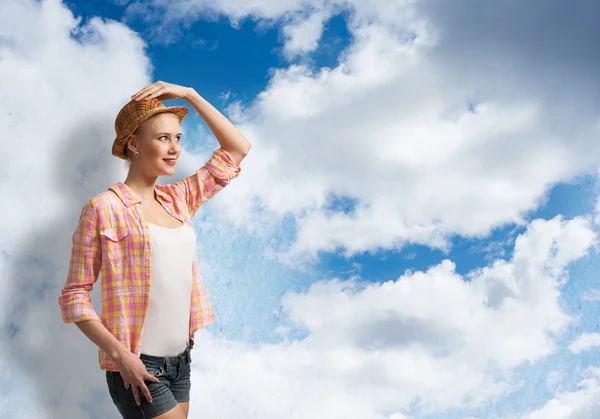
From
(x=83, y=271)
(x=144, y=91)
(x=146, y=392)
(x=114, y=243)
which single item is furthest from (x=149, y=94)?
(x=146, y=392)

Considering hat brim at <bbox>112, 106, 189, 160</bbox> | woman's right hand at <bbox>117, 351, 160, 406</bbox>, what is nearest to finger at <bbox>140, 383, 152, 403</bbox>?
woman's right hand at <bbox>117, 351, 160, 406</bbox>

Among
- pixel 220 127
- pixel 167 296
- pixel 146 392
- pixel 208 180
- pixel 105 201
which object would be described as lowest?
pixel 146 392

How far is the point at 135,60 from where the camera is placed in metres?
2.93

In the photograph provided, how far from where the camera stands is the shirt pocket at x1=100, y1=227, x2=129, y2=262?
1.97 metres

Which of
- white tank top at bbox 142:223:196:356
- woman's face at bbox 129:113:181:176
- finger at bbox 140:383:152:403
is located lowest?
finger at bbox 140:383:152:403

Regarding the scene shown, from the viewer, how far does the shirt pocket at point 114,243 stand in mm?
1970

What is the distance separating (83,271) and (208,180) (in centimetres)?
62

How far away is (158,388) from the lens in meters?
1.92

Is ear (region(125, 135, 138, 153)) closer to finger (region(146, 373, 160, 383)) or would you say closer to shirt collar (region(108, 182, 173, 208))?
shirt collar (region(108, 182, 173, 208))

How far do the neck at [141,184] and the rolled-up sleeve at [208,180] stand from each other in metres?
0.21

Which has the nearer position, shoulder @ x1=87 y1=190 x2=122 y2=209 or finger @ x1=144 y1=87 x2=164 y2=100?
shoulder @ x1=87 y1=190 x2=122 y2=209

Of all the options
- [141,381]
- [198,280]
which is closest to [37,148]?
[198,280]

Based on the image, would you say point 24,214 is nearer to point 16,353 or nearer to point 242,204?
point 16,353

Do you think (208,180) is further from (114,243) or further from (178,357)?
(178,357)
